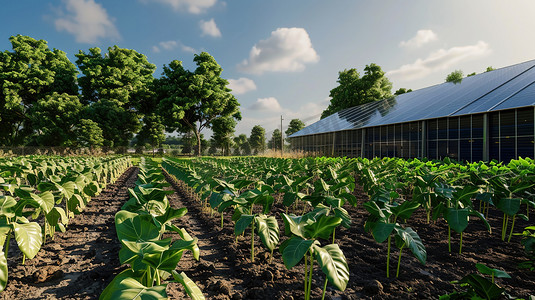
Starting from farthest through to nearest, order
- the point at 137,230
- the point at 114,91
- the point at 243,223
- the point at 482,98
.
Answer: the point at 114,91, the point at 482,98, the point at 243,223, the point at 137,230

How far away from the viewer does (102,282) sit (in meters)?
2.75

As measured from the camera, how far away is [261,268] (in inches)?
120

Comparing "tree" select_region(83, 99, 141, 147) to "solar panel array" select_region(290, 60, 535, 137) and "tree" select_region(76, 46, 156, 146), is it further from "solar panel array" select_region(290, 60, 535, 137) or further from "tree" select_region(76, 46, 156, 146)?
"solar panel array" select_region(290, 60, 535, 137)

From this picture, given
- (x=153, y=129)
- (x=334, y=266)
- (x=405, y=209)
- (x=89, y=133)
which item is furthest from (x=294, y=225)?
(x=153, y=129)

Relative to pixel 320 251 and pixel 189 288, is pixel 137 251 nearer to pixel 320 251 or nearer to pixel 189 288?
pixel 189 288

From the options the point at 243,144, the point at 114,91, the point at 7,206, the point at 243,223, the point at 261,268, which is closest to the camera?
the point at 7,206

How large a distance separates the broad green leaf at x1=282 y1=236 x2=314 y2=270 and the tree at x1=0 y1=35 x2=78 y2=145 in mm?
40503

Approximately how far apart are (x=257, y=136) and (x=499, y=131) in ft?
187

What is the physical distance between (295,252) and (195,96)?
3376cm

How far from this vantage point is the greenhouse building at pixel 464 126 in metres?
11.6

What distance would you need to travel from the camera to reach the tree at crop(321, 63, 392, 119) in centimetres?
3434

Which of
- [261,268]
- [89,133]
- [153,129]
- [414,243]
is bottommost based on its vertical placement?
[261,268]

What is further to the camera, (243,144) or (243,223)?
(243,144)

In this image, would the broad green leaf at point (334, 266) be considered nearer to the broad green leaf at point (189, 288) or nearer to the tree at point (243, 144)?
the broad green leaf at point (189, 288)
